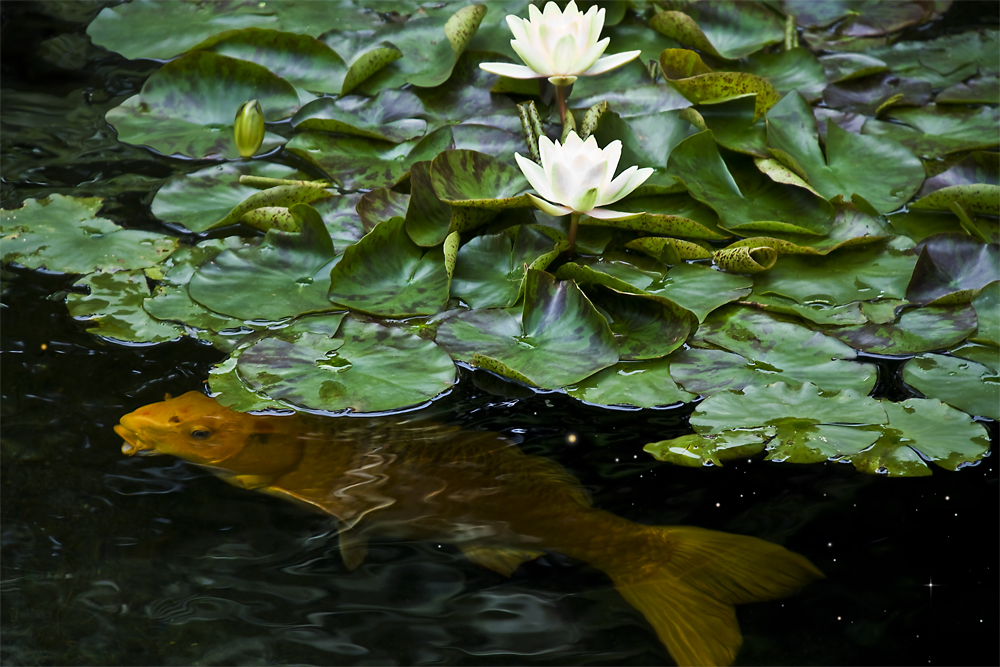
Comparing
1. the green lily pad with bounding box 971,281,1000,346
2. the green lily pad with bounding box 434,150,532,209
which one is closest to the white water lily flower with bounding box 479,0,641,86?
the green lily pad with bounding box 434,150,532,209

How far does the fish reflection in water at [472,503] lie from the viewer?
3.68 ft

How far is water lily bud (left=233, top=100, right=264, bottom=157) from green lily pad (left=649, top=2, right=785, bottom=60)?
1.12 m

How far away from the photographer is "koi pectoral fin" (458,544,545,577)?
3.82 ft

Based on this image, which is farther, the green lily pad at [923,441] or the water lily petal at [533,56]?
the water lily petal at [533,56]

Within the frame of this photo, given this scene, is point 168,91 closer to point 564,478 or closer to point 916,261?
point 564,478

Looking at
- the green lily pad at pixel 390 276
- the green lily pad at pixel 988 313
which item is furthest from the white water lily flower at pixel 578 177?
the green lily pad at pixel 988 313

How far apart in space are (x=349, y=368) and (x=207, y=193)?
693 millimetres

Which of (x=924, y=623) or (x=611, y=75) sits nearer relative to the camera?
(x=924, y=623)

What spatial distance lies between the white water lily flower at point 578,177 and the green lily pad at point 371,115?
57 centimetres

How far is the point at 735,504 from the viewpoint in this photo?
123 cm

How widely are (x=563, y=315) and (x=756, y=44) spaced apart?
123 centimetres

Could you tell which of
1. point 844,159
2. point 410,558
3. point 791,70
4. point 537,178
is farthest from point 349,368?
point 791,70

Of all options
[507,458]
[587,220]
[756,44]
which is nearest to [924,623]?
[507,458]

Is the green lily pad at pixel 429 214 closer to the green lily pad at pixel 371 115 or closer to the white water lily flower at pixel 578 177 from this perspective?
the white water lily flower at pixel 578 177
